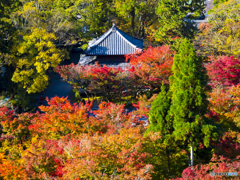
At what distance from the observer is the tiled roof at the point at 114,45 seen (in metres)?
Answer: 21.6

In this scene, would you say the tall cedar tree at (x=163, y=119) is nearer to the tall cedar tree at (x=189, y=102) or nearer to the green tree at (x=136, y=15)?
the tall cedar tree at (x=189, y=102)

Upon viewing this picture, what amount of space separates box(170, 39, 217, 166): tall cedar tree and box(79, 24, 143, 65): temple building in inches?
527

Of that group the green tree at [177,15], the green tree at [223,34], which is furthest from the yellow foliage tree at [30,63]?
the green tree at [223,34]

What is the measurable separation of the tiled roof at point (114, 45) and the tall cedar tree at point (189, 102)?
44.7 ft

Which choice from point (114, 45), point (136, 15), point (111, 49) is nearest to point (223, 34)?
point (114, 45)

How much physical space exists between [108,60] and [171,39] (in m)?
6.76

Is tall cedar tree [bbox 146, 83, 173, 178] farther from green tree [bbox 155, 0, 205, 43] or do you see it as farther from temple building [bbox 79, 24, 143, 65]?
green tree [bbox 155, 0, 205, 43]

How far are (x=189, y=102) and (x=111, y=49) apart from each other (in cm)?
1494

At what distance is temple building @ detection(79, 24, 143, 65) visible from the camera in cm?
2162

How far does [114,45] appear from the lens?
72.3 ft

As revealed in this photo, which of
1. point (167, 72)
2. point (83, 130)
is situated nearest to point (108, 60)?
point (167, 72)

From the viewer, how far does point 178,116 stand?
809 centimetres

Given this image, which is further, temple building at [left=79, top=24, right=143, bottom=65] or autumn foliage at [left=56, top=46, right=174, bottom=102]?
temple building at [left=79, top=24, right=143, bottom=65]

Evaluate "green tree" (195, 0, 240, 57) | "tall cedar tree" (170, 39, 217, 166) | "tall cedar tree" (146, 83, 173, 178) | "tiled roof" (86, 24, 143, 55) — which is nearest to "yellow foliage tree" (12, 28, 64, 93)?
"tiled roof" (86, 24, 143, 55)
